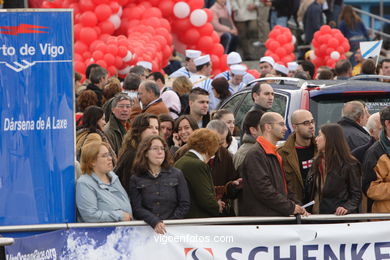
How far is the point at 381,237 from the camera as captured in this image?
30.1 ft

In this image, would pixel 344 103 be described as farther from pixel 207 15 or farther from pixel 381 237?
pixel 207 15

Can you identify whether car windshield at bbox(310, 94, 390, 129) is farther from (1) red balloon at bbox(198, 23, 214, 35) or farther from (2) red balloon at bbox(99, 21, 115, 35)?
(1) red balloon at bbox(198, 23, 214, 35)

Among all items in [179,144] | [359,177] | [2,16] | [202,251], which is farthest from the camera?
[179,144]

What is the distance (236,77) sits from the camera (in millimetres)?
16172

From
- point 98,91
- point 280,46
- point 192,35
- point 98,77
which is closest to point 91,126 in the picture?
point 98,91

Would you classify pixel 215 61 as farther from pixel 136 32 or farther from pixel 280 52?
pixel 136 32

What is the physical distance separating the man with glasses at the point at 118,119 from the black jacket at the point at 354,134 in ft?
8.26

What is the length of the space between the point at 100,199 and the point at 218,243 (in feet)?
3.45

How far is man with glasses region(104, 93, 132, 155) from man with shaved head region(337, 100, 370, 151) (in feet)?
8.20

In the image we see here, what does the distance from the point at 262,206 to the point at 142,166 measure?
1.14 metres

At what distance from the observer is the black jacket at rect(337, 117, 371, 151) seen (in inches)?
422

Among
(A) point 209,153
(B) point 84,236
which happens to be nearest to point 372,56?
(A) point 209,153

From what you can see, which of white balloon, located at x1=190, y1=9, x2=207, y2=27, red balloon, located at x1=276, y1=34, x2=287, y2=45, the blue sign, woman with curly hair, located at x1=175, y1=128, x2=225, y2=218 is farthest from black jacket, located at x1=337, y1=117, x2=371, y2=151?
red balloon, located at x1=276, y1=34, x2=287, y2=45

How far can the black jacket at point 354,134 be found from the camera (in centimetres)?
1072
